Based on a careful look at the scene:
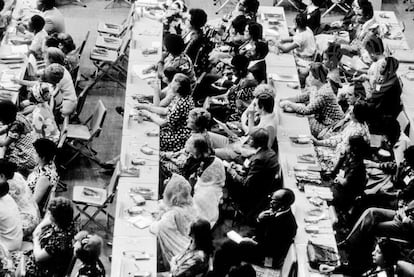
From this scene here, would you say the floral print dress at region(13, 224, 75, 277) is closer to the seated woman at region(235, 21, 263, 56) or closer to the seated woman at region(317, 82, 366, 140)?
the seated woman at region(317, 82, 366, 140)

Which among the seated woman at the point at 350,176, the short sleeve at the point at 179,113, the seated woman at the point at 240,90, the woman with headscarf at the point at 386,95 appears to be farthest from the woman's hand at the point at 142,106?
the woman with headscarf at the point at 386,95

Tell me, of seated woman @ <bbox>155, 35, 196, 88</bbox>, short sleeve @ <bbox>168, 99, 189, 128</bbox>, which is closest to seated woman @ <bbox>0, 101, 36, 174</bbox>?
short sleeve @ <bbox>168, 99, 189, 128</bbox>

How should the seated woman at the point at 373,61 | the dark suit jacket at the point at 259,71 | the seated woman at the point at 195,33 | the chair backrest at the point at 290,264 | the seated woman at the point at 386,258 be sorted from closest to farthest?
the seated woman at the point at 386,258, the chair backrest at the point at 290,264, the dark suit jacket at the point at 259,71, the seated woman at the point at 373,61, the seated woman at the point at 195,33

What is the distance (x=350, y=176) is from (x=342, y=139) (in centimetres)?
103

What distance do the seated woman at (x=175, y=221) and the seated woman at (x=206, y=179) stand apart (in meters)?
0.60

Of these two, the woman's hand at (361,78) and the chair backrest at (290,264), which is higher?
the chair backrest at (290,264)

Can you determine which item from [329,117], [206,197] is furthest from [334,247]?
[329,117]

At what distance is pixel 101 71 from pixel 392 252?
655 centimetres

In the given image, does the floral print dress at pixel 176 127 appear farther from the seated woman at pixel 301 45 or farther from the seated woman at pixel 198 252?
the seated woman at pixel 301 45

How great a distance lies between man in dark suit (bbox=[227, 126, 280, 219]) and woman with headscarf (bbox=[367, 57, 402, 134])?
2.56 metres

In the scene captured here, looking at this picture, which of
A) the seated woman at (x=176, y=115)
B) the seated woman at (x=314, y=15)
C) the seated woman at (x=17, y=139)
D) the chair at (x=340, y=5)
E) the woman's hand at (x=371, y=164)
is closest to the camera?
the seated woman at (x=17, y=139)

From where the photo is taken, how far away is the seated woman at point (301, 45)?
41.3 ft

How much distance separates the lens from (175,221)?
8.66m

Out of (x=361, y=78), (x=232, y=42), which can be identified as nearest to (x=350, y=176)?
(x=361, y=78)
